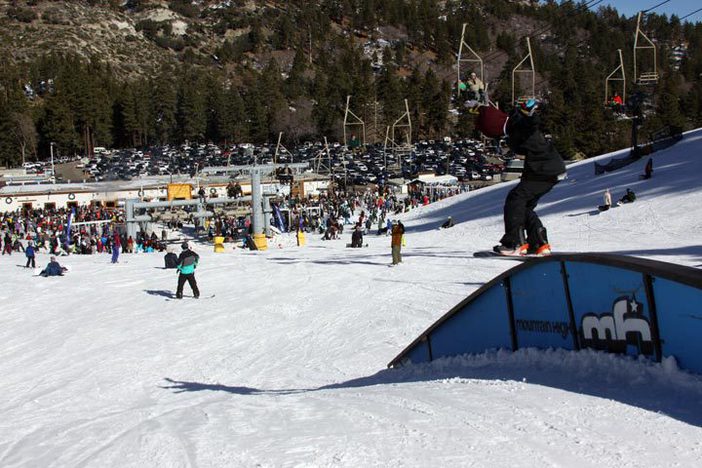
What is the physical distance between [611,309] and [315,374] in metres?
5.25

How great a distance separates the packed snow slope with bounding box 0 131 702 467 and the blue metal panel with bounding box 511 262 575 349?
153 millimetres

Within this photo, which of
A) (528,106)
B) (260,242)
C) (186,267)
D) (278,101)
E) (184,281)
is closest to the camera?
(528,106)

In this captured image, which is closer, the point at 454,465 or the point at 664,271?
the point at 454,465

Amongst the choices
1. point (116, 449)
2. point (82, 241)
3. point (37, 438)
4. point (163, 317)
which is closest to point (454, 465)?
point (116, 449)

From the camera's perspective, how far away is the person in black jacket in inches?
286

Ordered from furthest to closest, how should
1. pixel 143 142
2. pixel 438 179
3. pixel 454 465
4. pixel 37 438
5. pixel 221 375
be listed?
pixel 143 142 → pixel 438 179 → pixel 221 375 → pixel 37 438 → pixel 454 465

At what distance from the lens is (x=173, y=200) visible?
34.0 metres

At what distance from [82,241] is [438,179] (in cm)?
3289

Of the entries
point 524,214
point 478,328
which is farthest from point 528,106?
point 478,328

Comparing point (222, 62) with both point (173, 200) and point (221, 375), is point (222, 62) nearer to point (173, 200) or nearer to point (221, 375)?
point (173, 200)

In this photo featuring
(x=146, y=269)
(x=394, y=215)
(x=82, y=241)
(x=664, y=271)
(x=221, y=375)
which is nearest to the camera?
(x=664, y=271)

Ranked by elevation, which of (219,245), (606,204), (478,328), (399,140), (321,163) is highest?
(399,140)

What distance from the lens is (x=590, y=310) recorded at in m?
5.92

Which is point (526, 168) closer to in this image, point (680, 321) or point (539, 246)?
point (539, 246)
